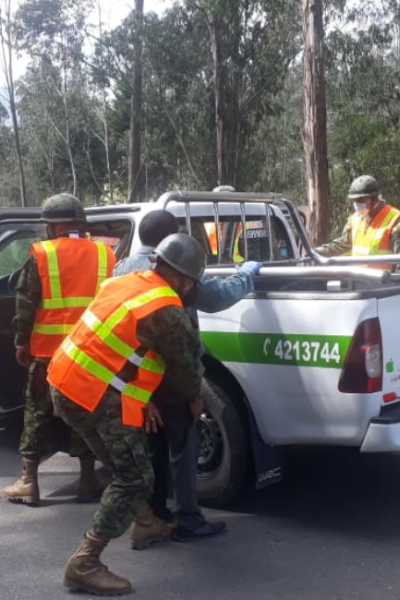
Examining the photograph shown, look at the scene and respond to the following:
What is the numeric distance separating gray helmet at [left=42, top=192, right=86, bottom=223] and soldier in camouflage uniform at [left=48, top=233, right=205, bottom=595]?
1.41 meters

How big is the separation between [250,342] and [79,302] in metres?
1.10

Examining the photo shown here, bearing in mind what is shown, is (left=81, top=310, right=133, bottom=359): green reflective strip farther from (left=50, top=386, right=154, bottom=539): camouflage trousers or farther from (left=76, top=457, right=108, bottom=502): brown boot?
(left=76, top=457, right=108, bottom=502): brown boot

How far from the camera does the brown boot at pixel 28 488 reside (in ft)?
18.3

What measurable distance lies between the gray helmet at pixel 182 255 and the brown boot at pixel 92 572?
1.24 m

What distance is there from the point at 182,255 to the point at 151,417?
88cm

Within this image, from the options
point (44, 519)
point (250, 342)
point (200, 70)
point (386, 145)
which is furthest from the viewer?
point (200, 70)

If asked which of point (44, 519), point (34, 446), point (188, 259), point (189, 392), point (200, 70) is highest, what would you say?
point (200, 70)

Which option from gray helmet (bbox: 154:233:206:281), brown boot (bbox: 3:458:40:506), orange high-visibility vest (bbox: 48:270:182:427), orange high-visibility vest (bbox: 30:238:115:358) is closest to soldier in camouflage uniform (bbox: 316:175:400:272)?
orange high-visibility vest (bbox: 30:238:115:358)

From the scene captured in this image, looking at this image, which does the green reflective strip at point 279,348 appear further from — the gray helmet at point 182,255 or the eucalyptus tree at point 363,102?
the eucalyptus tree at point 363,102

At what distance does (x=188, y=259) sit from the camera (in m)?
4.19

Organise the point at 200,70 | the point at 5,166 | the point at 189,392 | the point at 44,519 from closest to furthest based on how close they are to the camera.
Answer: the point at 189,392 < the point at 44,519 < the point at 200,70 < the point at 5,166

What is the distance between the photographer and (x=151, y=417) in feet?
15.0

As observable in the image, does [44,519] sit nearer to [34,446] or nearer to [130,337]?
[34,446]

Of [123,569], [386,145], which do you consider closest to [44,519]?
[123,569]
